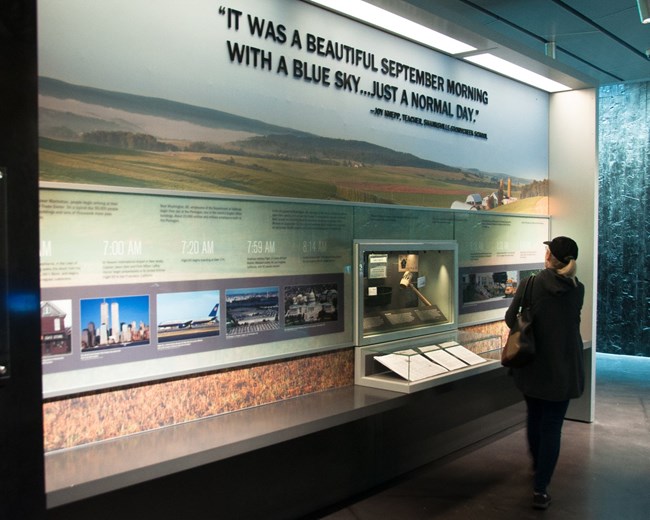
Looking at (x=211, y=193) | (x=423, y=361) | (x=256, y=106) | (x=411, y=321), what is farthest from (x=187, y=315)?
(x=411, y=321)

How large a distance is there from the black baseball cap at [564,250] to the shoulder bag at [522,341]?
241mm

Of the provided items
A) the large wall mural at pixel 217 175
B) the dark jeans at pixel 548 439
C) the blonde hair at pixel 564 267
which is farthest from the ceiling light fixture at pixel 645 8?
the dark jeans at pixel 548 439

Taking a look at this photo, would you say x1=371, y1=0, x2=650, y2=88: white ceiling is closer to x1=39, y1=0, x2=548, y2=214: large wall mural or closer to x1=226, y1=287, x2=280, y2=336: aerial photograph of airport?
x1=39, y1=0, x2=548, y2=214: large wall mural

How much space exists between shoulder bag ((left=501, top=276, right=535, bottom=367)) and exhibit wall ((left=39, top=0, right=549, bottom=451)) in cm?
112

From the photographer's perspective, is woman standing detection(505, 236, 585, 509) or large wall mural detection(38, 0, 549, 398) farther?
woman standing detection(505, 236, 585, 509)

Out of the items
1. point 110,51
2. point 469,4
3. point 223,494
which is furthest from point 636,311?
point 110,51

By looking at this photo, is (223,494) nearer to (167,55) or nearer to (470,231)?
(167,55)

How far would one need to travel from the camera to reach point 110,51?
10.6 ft

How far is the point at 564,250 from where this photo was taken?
4320 mm

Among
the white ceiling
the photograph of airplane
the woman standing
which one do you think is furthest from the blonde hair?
the photograph of airplane

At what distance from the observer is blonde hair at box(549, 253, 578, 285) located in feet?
14.1

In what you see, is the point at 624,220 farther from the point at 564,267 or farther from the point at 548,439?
the point at 548,439

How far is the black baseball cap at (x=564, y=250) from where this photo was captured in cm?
432

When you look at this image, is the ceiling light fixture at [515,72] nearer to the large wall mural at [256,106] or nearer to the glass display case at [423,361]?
the large wall mural at [256,106]
